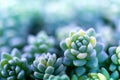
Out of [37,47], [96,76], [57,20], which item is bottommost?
[96,76]

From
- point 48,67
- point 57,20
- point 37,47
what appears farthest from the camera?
point 57,20

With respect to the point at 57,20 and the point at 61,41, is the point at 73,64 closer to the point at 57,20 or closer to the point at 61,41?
the point at 61,41

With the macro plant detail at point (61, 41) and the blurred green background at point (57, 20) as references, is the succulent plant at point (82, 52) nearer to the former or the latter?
the macro plant detail at point (61, 41)

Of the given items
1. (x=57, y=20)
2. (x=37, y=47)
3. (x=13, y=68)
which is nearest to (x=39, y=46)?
(x=37, y=47)

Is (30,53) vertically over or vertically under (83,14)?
under

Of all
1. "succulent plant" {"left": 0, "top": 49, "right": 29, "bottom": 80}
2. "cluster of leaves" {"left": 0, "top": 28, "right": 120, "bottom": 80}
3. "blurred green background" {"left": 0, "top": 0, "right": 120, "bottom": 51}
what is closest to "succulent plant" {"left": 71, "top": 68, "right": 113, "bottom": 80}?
"cluster of leaves" {"left": 0, "top": 28, "right": 120, "bottom": 80}

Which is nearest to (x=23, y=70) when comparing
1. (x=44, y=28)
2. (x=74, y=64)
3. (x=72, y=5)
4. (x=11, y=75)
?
(x=11, y=75)

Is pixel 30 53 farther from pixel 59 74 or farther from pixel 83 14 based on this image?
pixel 83 14
